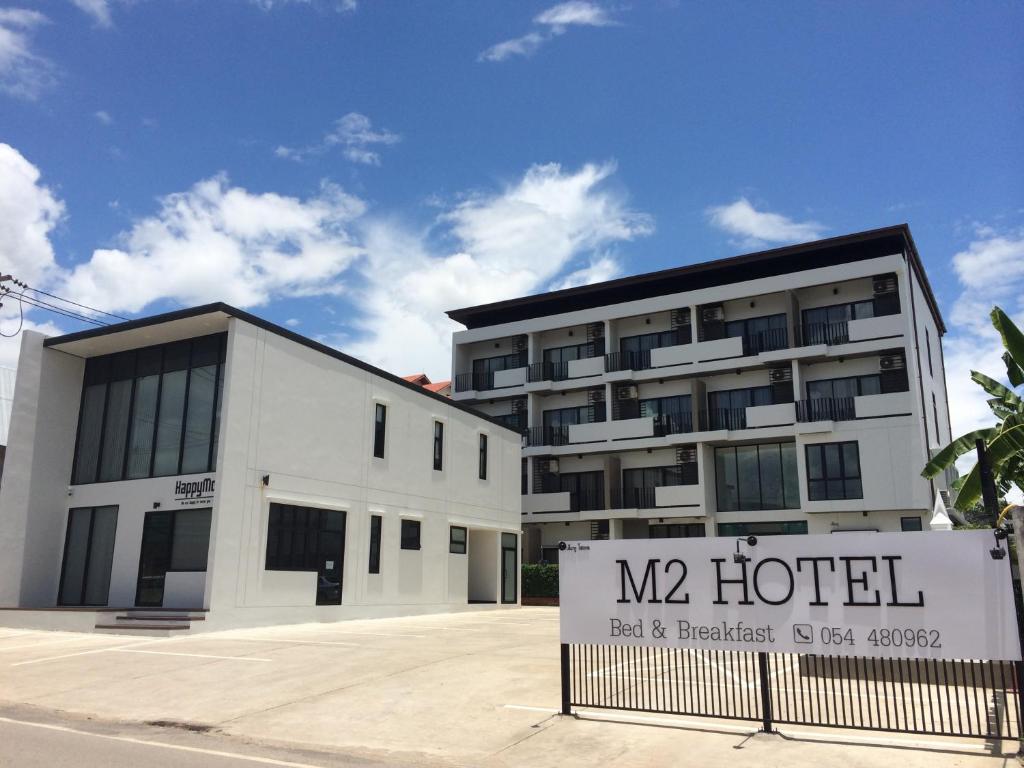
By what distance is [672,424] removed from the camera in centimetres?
3994

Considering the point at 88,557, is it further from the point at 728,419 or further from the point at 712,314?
the point at 712,314

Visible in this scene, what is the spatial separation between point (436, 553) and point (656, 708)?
759 inches

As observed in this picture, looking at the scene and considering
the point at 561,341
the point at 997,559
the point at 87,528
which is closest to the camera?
the point at 997,559

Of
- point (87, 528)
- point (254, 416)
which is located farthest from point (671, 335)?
point (87, 528)

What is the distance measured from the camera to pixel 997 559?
781cm

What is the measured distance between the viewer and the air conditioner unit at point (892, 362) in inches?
1372

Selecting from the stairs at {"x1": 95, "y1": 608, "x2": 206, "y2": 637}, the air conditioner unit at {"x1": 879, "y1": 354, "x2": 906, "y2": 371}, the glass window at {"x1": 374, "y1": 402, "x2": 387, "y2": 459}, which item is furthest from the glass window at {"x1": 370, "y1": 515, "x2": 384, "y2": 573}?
Answer: the air conditioner unit at {"x1": 879, "y1": 354, "x2": 906, "y2": 371}

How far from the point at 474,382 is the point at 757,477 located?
16.5m

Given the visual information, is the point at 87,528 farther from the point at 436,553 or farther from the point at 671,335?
the point at 671,335

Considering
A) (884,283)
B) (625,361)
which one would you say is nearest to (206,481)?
(625,361)

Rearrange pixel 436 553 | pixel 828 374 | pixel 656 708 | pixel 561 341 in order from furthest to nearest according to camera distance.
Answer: pixel 561 341
pixel 828 374
pixel 436 553
pixel 656 708

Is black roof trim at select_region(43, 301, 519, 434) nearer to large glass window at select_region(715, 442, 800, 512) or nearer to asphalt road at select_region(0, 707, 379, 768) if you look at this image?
asphalt road at select_region(0, 707, 379, 768)

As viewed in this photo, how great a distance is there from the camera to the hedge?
37.5 m

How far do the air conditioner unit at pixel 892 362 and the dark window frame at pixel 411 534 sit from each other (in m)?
21.3
